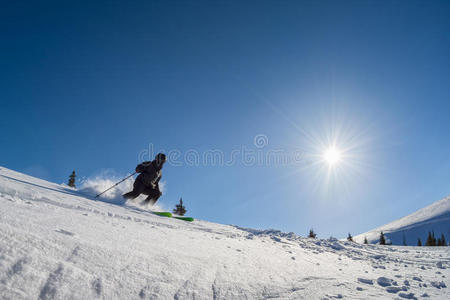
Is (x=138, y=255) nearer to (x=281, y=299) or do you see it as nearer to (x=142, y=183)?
(x=281, y=299)

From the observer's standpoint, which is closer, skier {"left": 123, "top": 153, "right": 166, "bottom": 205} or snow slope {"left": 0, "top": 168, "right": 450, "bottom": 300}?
snow slope {"left": 0, "top": 168, "right": 450, "bottom": 300}

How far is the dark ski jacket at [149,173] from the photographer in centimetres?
959

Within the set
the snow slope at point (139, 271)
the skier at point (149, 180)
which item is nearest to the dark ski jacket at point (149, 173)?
the skier at point (149, 180)

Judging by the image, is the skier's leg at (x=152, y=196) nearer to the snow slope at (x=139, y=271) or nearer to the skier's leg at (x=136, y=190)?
the skier's leg at (x=136, y=190)

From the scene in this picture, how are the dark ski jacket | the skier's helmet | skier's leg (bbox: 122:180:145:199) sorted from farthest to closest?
the skier's helmet, the dark ski jacket, skier's leg (bbox: 122:180:145:199)

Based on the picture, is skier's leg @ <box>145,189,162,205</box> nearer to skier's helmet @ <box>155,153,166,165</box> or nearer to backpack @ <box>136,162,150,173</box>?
backpack @ <box>136,162,150,173</box>

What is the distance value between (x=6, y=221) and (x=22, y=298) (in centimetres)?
99

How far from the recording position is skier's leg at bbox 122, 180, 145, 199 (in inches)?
372

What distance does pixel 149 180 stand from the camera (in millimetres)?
9609

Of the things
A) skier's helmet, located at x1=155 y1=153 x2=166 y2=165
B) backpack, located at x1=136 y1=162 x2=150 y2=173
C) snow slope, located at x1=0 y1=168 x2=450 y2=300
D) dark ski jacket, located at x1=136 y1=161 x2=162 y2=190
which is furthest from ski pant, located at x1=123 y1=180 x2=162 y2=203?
snow slope, located at x1=0 y1=168 x2=450 y2=300

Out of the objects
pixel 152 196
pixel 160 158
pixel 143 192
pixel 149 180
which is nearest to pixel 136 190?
pixel 143 192

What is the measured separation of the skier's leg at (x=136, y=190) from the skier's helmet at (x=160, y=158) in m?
1.10

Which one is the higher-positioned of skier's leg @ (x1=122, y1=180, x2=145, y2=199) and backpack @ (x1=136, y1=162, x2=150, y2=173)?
backpack @ (x1=136, y1=162, x2=150, y2=173)

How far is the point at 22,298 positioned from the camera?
63.1 inches
